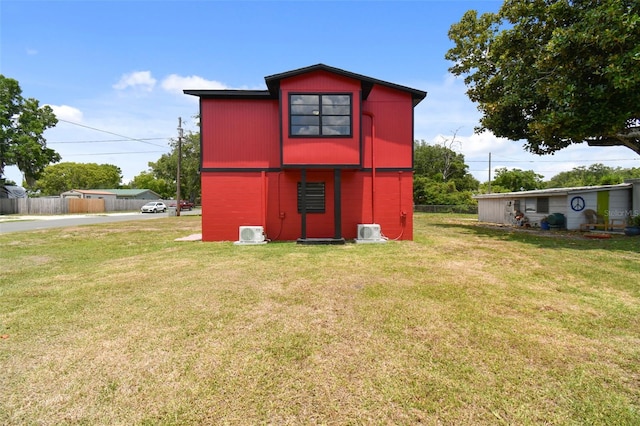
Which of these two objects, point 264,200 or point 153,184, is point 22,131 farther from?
point 264,200

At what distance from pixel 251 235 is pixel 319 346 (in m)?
7.79

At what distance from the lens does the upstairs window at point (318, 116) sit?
10.4 m

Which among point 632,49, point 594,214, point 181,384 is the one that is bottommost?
point 181,384

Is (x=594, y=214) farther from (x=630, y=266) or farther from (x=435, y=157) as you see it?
(x=435, y=157)

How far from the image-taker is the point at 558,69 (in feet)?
38.5

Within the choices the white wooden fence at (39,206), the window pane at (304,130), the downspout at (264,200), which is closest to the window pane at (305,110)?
the window pane at (304,130)

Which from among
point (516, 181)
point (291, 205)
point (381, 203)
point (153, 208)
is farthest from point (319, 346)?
point (516, 181)

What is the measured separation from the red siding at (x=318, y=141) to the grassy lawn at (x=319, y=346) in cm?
497

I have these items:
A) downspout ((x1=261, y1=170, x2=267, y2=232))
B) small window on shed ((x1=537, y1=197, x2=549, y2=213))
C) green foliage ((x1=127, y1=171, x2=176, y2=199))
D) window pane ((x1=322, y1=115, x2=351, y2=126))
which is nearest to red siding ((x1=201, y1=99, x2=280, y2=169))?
downspout ((x1=261, y1=170, x2=267, y2=232))

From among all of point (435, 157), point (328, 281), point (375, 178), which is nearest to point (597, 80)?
point (375, 178)

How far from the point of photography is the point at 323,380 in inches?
102

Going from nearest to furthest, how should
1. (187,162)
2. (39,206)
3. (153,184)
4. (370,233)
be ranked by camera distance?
(370,233)
(39,206)
(187,162)
(153,184)

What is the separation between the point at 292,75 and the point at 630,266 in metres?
10.9

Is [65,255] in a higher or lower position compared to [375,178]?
lower
